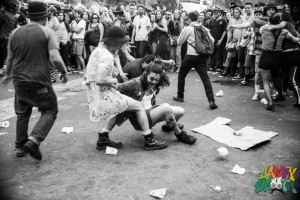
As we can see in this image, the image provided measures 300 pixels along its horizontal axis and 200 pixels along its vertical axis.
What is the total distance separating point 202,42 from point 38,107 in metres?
3.86

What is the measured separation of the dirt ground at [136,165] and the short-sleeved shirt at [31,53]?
3.34 ft

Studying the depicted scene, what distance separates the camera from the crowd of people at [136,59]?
3.92 m

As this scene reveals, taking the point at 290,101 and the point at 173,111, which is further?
the point at 290,101

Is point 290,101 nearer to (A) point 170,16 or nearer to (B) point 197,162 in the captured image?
(B) point 197,162

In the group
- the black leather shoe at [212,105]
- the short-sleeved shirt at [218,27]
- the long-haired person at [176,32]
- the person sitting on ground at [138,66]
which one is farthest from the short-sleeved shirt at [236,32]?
the person sitting on ground at [138,66]

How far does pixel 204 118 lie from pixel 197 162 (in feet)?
6.80

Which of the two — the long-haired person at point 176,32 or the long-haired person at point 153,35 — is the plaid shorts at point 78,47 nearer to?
the long-haired person at point 153,35

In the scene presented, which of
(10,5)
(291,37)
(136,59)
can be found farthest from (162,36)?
(136,59)

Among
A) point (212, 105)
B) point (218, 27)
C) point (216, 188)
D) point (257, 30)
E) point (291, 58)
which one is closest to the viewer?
point (216, 188)

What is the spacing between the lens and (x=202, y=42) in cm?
672

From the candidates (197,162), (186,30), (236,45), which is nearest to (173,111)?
(197,162)

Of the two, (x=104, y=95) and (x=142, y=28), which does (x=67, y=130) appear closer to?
(x=104, y=95)

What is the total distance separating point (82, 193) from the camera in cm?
328

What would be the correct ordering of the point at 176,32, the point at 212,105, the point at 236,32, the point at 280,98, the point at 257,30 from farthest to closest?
the point at 176,32, the point at 236,32, the point at 257,30, the point at 280,98, the point at 212,105
